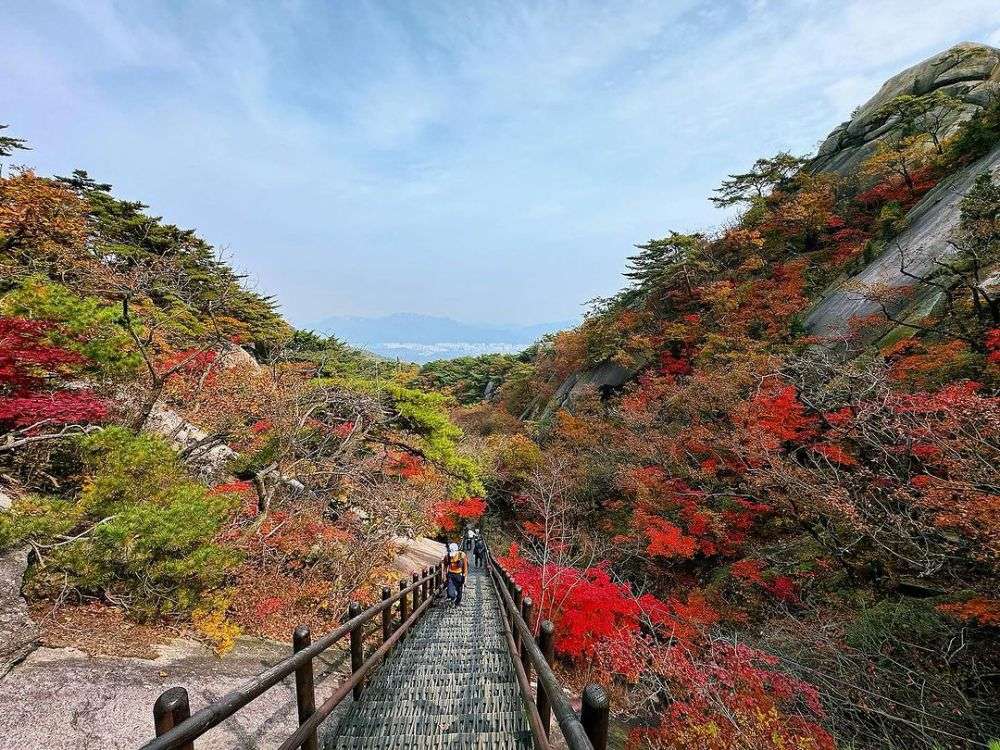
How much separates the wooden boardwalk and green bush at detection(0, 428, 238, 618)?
2.80m

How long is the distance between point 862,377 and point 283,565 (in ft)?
42.7

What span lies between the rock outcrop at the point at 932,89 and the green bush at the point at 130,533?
106 ft

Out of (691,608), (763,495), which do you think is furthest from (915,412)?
(691,608)

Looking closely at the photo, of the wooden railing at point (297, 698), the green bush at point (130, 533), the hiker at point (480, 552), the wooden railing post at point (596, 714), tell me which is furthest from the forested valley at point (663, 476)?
the wooden railing post at point (596, 714)

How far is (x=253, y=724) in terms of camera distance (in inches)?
143

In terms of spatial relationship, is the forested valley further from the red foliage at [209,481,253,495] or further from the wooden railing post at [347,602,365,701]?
the wooden railing post at [347,602,365,701]

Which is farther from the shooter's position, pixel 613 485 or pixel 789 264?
pixel 789 264

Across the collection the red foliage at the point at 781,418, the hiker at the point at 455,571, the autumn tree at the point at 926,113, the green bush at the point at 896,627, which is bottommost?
the green bush at the point at 896,627

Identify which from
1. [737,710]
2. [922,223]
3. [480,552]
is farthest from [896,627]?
[922,223]

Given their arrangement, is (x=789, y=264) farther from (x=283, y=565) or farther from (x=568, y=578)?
(x=283, y=565)

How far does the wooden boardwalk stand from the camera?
3199 mm

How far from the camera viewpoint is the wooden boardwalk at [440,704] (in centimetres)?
320

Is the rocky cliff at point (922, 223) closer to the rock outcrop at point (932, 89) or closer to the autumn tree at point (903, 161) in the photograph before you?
the rock outcrop at point (932, 89)

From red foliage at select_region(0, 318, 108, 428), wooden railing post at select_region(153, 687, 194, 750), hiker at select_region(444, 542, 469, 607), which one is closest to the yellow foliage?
red foliage at select_region(0, 318, 108, 428)
